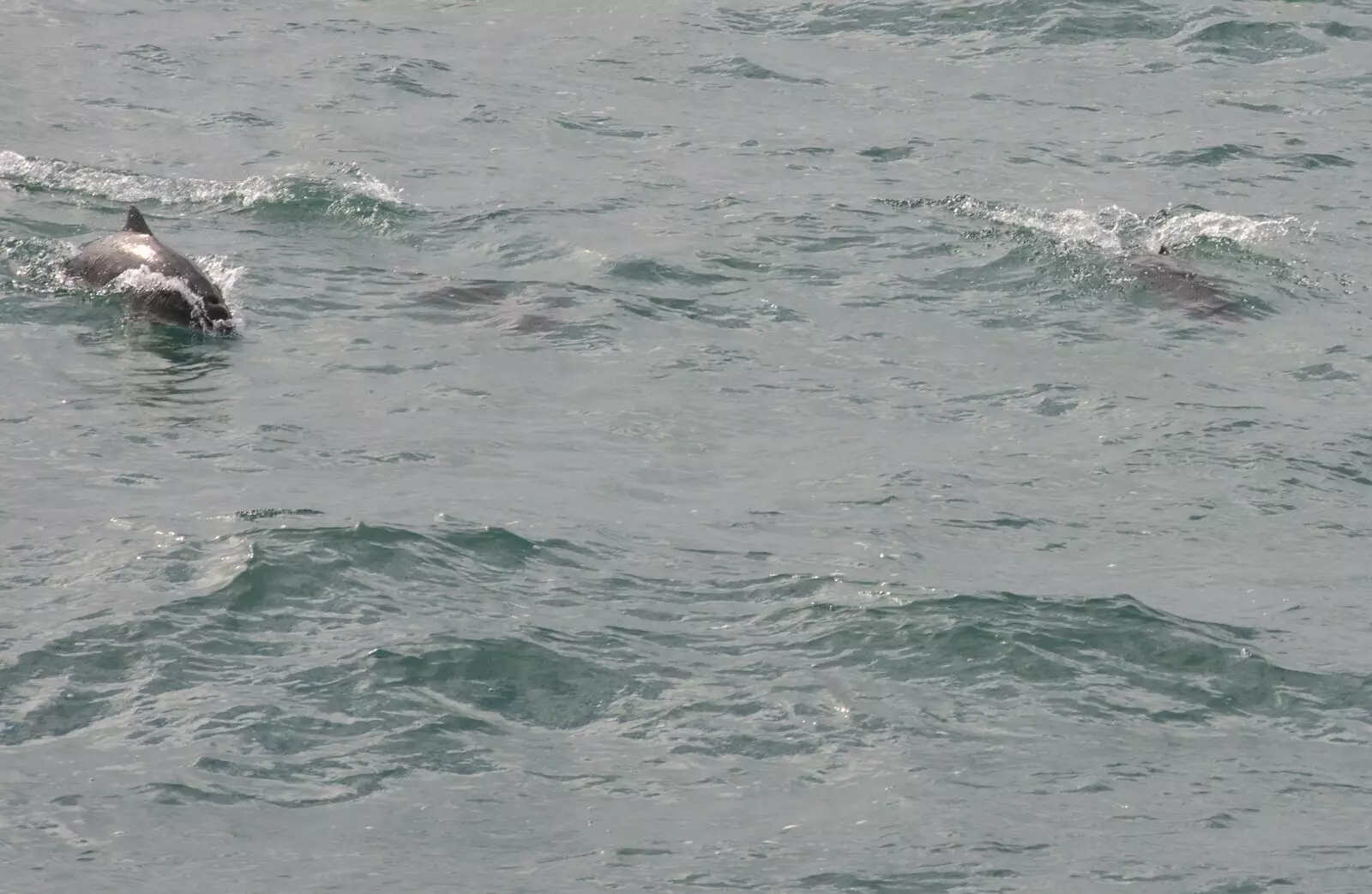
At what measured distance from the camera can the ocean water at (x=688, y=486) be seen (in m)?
8.43

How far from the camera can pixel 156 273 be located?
47.6ft

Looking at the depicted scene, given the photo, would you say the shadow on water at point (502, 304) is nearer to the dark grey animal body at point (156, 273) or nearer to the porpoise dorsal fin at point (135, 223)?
the dark grey animal body at point (156, 273)

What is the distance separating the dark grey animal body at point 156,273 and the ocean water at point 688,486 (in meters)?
0.19

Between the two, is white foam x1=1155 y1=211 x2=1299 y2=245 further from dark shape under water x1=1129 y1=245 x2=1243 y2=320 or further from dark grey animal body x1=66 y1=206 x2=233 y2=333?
dark grey animal body x1=66 y1=206 x2=233 y2=333

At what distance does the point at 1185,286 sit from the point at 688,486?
5.81 m

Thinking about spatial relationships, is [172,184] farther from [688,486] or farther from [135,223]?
[688,486]

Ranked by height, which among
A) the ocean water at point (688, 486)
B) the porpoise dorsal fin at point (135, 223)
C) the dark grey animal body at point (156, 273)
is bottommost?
the ocean water at point (688, 486)

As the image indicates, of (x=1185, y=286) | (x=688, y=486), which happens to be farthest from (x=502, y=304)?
(x=1185, y=286)

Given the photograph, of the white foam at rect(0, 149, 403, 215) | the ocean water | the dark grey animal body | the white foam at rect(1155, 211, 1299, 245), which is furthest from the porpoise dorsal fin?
the white foam at rect(1155, 211, 1299, 245)

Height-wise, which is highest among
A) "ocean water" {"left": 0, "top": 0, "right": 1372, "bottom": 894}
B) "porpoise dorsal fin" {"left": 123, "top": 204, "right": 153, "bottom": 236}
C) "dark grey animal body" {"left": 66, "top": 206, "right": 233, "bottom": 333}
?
"porpoise dorsal fin" {"left": 123, "top": 204, "right": 153, "bottom": 236}

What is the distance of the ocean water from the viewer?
843 centimetres

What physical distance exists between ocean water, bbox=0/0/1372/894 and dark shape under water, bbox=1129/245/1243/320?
6cm

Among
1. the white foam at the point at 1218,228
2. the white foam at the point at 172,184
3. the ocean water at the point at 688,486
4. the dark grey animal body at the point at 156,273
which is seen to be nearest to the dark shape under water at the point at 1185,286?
the ocean water at the point at 688,486

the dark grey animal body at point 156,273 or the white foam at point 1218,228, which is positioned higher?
the dark grey animal body at point 156,273
